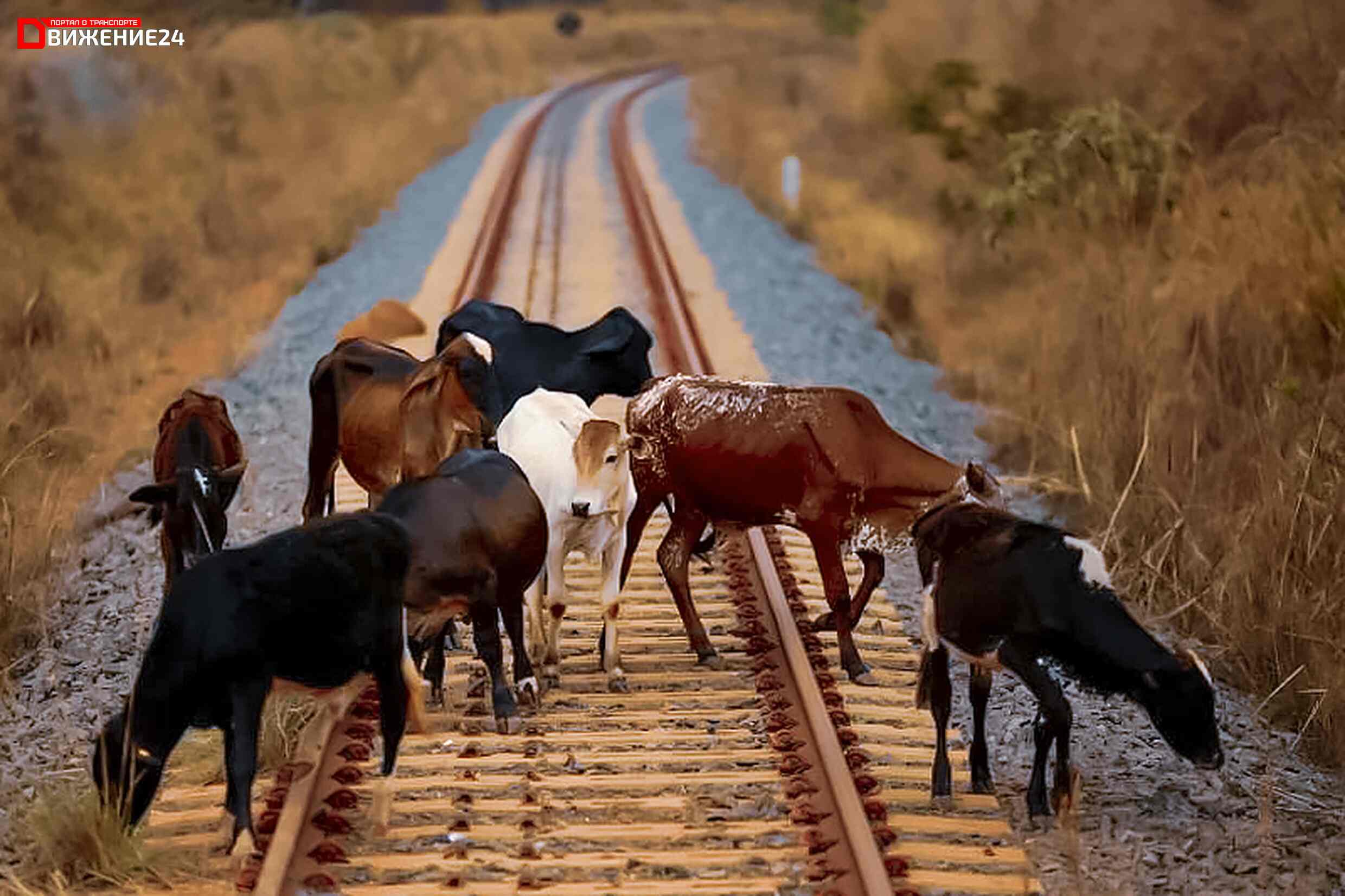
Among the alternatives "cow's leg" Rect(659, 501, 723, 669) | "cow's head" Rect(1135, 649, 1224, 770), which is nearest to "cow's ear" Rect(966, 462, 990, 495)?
"cow's head" Rect(1135, 649, 1224, 770)

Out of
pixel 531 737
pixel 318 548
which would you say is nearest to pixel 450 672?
pixel 531 737

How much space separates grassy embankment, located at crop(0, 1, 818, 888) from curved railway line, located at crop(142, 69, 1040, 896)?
0.54 metres

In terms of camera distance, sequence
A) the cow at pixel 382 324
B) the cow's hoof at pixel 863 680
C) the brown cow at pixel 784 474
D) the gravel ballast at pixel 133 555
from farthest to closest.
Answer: the cow at pixel 382 324, the cow's hoof at pixel 863 680, the brown cow at pixel 784 474, the gravel ballast at pixel 133 555

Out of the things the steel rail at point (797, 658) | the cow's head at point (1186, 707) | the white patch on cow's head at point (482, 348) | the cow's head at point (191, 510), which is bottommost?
the steel rail at point (797, 658)

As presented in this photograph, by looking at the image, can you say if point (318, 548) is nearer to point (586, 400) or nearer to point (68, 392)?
point (586, 400)

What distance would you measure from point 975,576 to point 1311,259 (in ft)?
19.6

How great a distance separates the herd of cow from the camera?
6.23m

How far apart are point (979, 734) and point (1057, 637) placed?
695 mm

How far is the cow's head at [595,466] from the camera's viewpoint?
8047 millimetres

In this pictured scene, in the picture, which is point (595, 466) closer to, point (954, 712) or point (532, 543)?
point (532, 543)

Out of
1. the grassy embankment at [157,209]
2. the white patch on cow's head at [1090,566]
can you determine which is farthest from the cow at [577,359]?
the white patch on cow's head at [1090,566]

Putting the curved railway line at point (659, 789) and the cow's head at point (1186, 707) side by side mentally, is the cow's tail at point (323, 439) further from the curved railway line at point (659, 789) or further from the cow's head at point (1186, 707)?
the cow's head at point (1186, 707)

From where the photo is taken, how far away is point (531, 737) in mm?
7676

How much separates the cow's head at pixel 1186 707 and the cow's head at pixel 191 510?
160 inches
